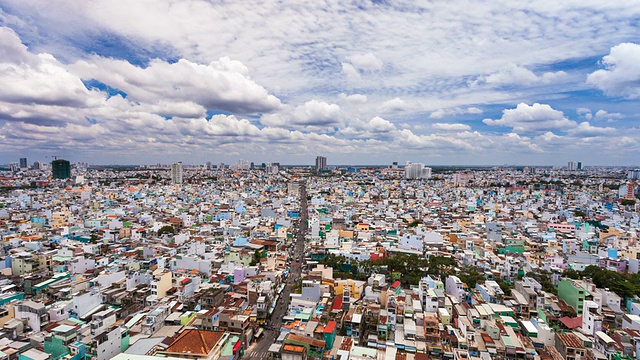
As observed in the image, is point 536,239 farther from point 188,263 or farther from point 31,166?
point 31,166

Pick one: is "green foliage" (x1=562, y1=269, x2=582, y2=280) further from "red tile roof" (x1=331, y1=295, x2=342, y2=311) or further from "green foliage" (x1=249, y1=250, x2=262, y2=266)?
"green foliage" (x1=249, y1=250, x2=262, y2=266)

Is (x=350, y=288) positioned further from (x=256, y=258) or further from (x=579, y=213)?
(x=579, y=213)

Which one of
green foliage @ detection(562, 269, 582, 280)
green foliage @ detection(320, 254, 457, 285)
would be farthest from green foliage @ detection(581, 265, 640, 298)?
green foliage @ detection(320, 254, 457, 285)

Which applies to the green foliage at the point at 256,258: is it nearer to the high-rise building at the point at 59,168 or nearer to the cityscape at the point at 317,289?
the cityscape at the point at 317,289

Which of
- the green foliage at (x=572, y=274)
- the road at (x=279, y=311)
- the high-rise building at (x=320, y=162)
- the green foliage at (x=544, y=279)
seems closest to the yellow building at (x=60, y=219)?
the road at (x=279, y=311)

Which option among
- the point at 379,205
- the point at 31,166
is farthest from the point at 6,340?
the point at 31,166

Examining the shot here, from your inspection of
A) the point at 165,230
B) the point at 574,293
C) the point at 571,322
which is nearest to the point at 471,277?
the point at 574,293

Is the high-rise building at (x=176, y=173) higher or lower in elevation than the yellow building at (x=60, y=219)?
higher

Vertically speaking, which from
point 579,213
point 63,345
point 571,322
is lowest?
point 63,345

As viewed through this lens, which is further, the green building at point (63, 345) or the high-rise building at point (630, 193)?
the high-rise building at point (630, 193)
